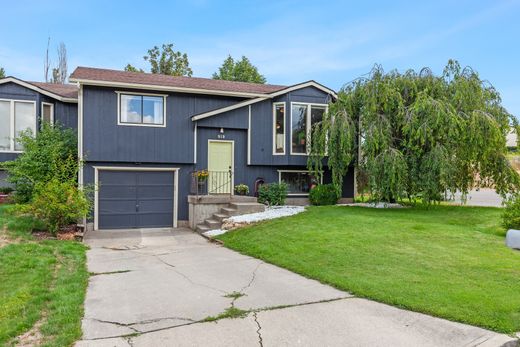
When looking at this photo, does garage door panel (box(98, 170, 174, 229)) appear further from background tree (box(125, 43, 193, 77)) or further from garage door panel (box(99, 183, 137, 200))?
background tree (box(125, 43, 193, 77))

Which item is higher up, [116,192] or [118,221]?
[116,192]

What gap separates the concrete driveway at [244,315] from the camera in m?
3.98

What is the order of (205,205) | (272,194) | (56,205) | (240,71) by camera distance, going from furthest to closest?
(240,71) < (272,194) < (205,205) < (56,205)

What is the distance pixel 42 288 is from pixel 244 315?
3226 mm

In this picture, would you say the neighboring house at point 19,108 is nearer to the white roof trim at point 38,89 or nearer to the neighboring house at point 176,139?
the white roof trim at point 38,89

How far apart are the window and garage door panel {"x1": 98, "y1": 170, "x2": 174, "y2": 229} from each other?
470 centimetres

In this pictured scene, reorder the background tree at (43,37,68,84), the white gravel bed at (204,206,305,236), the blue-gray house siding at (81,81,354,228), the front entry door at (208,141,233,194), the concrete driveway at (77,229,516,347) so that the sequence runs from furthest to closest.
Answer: the background tree at (43,37,68,84), the front entry door at (208,141,233,194), the blue-gray house siding at (81,81,354,228), the white gravel bed at (204,206,305,236), the concrete driveway at (77,229,516,347)

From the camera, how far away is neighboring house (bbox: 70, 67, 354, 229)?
13.2 metres

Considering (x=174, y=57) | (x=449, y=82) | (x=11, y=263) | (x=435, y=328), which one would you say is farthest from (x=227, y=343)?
(x=174, y=57)

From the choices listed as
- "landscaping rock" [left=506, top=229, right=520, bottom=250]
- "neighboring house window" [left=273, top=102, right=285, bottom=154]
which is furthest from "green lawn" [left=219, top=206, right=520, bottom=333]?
"neighboring house window" [left=273, top=102, right=285, bottom=154]

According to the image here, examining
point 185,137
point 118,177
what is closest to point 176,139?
point 185,137

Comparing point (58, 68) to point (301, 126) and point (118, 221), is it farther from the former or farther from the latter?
point (301, 126)

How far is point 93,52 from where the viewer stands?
34.4 metres

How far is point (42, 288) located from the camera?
5.62m
